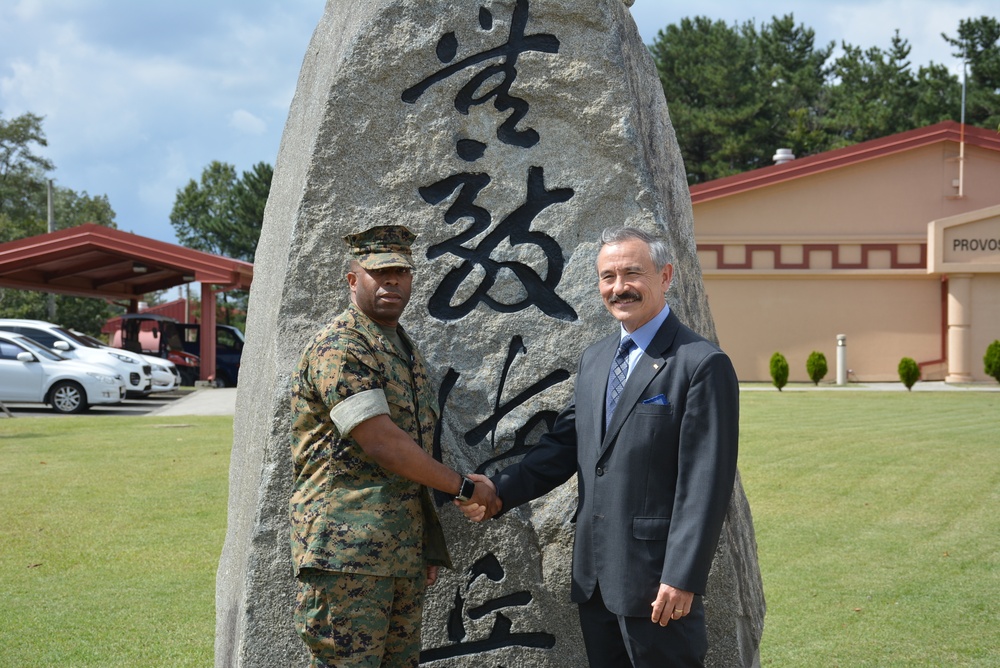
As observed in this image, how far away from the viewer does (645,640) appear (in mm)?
2615

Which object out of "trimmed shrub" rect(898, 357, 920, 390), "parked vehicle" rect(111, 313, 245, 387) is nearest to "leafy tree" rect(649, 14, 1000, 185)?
"trimmed shrub" rect(898, 357, 920, 390)

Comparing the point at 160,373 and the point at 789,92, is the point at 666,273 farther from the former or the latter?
the point at 789,92

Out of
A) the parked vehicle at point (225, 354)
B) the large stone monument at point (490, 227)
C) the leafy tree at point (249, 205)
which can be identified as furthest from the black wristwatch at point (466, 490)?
the leafy tree at point (249, 205)

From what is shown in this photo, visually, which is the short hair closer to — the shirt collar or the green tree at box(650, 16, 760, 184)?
the shirt collar

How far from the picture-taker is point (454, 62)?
345cm

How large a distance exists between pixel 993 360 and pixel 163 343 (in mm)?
17315

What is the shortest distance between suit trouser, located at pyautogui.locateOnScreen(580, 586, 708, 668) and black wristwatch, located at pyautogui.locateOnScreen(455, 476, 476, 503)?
47 cm

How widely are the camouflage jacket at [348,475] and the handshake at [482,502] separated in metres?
0.20

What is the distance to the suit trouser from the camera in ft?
8.58

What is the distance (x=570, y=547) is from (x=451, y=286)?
0.99 meters

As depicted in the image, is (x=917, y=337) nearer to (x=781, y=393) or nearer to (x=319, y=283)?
(x=781, y=393)

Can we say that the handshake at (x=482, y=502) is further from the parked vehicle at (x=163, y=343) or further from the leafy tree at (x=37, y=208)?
the leafy tree at (x=37, y=208)

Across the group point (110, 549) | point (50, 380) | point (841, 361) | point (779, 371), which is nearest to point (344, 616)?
point (110, 549)

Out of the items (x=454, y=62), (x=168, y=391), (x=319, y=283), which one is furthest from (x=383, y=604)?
(x=168, y=391)
